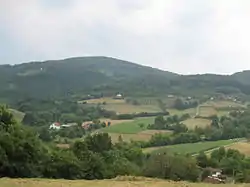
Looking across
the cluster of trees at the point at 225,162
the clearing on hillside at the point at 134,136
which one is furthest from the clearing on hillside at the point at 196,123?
the cluster of trees at the point at 225,162

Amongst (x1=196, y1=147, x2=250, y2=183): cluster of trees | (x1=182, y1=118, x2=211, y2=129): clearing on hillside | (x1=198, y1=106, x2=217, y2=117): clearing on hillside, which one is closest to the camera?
(x1=196, y1=147, x2=250, y2=183): cluster of trees

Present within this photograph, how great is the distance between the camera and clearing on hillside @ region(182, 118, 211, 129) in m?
123

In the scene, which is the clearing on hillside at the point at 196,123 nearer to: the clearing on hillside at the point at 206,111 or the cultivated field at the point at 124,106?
the clearing on hillside at the point at 206,111

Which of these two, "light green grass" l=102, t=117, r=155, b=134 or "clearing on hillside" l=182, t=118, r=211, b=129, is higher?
"clearing on hillside" l=182, t=118, r=211, b=129

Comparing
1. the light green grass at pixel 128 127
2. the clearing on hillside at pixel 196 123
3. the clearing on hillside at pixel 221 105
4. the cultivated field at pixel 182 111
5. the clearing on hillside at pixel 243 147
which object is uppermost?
the clearing on hillside at pixel 221 105

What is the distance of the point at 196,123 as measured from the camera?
130250 mm

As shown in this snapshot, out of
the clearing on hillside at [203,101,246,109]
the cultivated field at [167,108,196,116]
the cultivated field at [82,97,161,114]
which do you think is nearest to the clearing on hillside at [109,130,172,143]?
the cultivated field at [82,97,161,114]

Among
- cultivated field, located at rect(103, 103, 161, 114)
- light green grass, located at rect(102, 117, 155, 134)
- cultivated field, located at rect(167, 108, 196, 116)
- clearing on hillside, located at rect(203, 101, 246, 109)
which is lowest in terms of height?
light green grass, located at rect(102, 117, 155, 134)

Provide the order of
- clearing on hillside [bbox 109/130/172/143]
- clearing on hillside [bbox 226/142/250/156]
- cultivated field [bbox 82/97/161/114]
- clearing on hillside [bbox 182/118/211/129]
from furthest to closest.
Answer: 1. cultivated field [bbox 82/97/161/114]
2. clearing on hillside [bbox 182/118/211/129]
3. clearing on hillside [bbox 109/130/172/143]
4. clearing on hillside [bbox 226/142/250/156]

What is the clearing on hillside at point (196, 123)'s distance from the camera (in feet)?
404

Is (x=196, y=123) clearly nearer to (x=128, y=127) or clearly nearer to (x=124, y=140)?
(x=128, y=127)

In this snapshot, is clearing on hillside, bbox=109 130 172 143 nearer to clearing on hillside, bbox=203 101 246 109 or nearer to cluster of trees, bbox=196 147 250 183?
cluster of trees, bbox=196 147 250 183

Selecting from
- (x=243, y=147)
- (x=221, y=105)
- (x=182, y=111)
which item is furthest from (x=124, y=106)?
(x=243, y=147)

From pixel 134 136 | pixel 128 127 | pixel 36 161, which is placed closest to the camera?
pixel 36 161
